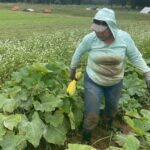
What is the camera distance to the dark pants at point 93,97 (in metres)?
5.89

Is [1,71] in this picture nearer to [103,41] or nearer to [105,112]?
[105,112]

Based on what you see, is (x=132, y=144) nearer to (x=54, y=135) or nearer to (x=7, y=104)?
(x=54, y=135)

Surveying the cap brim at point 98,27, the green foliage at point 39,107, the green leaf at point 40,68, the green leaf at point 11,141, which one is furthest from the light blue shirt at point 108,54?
the green leaf at point 11,141

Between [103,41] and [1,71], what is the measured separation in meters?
2.73

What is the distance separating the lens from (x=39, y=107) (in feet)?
18.7

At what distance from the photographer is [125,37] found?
5.82 m

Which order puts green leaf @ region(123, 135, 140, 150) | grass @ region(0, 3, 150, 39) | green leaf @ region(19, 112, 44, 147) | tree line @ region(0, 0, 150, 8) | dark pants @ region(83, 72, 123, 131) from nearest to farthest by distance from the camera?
green leaf @ region(123, 135, 140, 150)
green leaf @ region(19, 112, 44, 147)
dark pants @ region(83, 72, 123, 131)
grass @ region(0, 3, 150, 39)
tree line @ region(0, 0, 150, 8)

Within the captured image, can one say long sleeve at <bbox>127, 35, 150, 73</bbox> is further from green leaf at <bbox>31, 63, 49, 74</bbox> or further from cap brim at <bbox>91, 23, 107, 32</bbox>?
green leaf at <bbox>31, 63, 49, 74</bbox>

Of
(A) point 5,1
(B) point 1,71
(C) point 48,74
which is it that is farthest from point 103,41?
(A) point 5,1

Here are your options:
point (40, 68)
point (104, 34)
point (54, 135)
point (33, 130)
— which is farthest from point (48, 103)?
point (104, 34)

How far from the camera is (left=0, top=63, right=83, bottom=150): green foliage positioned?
520 centimetres

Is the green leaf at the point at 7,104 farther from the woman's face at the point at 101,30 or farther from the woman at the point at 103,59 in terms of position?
the woman's face at the point at 101,30

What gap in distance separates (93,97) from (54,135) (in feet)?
2.02

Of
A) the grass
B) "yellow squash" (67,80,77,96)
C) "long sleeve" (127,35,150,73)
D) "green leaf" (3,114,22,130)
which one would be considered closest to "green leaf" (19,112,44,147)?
"green leaf" (3,114,22,130)
